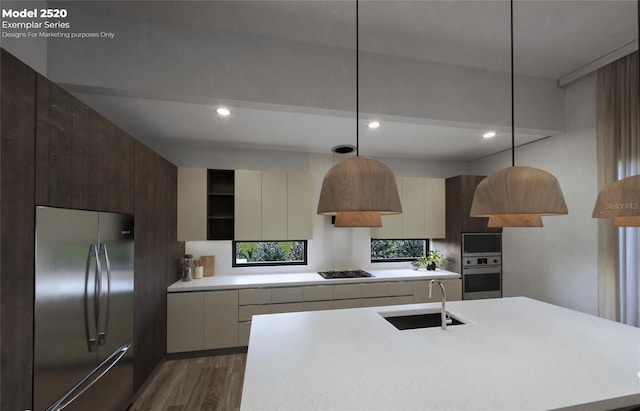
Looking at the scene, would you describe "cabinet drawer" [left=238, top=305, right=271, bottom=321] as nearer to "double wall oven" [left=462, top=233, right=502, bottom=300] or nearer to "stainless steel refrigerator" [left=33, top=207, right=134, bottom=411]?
"stainless steel refrigerator" [left=33, top=207, right=134, bottom=411]

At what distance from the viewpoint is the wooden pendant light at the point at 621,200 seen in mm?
1275

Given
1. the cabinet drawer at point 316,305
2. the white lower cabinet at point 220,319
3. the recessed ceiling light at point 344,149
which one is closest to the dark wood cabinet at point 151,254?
the white lower cabinet at point 220,319

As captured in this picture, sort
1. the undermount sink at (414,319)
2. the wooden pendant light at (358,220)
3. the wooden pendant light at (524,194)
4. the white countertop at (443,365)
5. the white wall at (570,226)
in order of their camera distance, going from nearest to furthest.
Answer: the white countertop at (443,365)
the wooden pendant light at (524,194)
the wooden pendant light at (358,220)
the undermount sink at (414,319)
the white wall at (570,226)

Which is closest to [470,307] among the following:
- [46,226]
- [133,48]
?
[46,226]

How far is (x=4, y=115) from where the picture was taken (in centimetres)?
107

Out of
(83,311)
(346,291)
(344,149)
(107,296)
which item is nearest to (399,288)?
(346,291)

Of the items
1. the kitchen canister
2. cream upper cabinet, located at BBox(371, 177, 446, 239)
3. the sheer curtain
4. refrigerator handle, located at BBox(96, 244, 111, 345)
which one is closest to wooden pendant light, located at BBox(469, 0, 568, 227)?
the sheer curtain

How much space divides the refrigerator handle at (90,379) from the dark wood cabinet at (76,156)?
0.99 meters

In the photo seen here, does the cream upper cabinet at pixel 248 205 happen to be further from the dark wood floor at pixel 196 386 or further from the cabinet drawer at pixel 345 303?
the dark wood floor at pixel 196 386

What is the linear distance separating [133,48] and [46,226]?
1237 mm

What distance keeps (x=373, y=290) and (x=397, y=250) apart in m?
1.14

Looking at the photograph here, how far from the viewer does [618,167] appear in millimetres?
2311

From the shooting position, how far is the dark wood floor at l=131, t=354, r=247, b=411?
2275 mm

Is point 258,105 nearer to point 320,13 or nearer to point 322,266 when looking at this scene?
point 320,13
